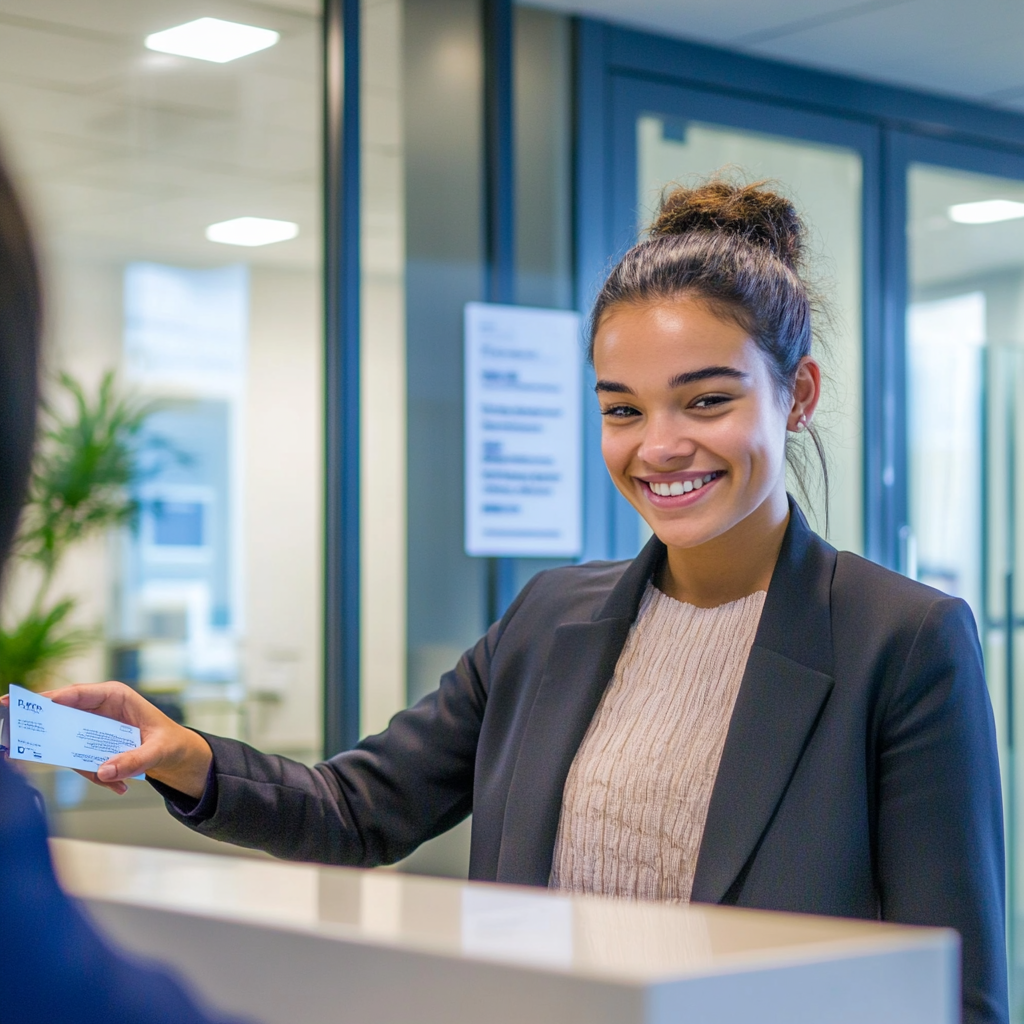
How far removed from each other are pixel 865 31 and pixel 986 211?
2.96 ft

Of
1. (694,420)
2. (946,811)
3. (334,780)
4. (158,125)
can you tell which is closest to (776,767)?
(946,811)

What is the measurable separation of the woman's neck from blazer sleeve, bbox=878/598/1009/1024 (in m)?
0.24

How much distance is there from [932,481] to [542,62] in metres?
1.63

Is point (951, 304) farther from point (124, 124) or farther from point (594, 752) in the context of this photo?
point (594, 752)

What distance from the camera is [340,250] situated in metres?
3.18

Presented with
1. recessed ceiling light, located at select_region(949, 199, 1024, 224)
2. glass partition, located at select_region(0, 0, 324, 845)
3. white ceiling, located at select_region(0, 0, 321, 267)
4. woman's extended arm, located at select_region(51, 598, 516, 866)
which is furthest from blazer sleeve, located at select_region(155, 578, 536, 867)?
recessed ceiling light, located at select_region(949, 199, 1024, 224)

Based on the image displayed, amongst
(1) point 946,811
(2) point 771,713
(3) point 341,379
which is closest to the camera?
(1) point 946,811

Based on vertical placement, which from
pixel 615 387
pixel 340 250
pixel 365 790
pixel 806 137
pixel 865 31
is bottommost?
pixel 365 790

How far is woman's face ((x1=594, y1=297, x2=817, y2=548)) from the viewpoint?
1.47 m

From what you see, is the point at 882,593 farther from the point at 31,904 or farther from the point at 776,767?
the point at 31,904

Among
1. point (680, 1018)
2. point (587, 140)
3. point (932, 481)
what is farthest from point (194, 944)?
point (932, 481)

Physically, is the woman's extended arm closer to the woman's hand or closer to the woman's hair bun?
the woman's hand

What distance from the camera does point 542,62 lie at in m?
3.45

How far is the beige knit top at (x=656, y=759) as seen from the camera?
4.57 feet
